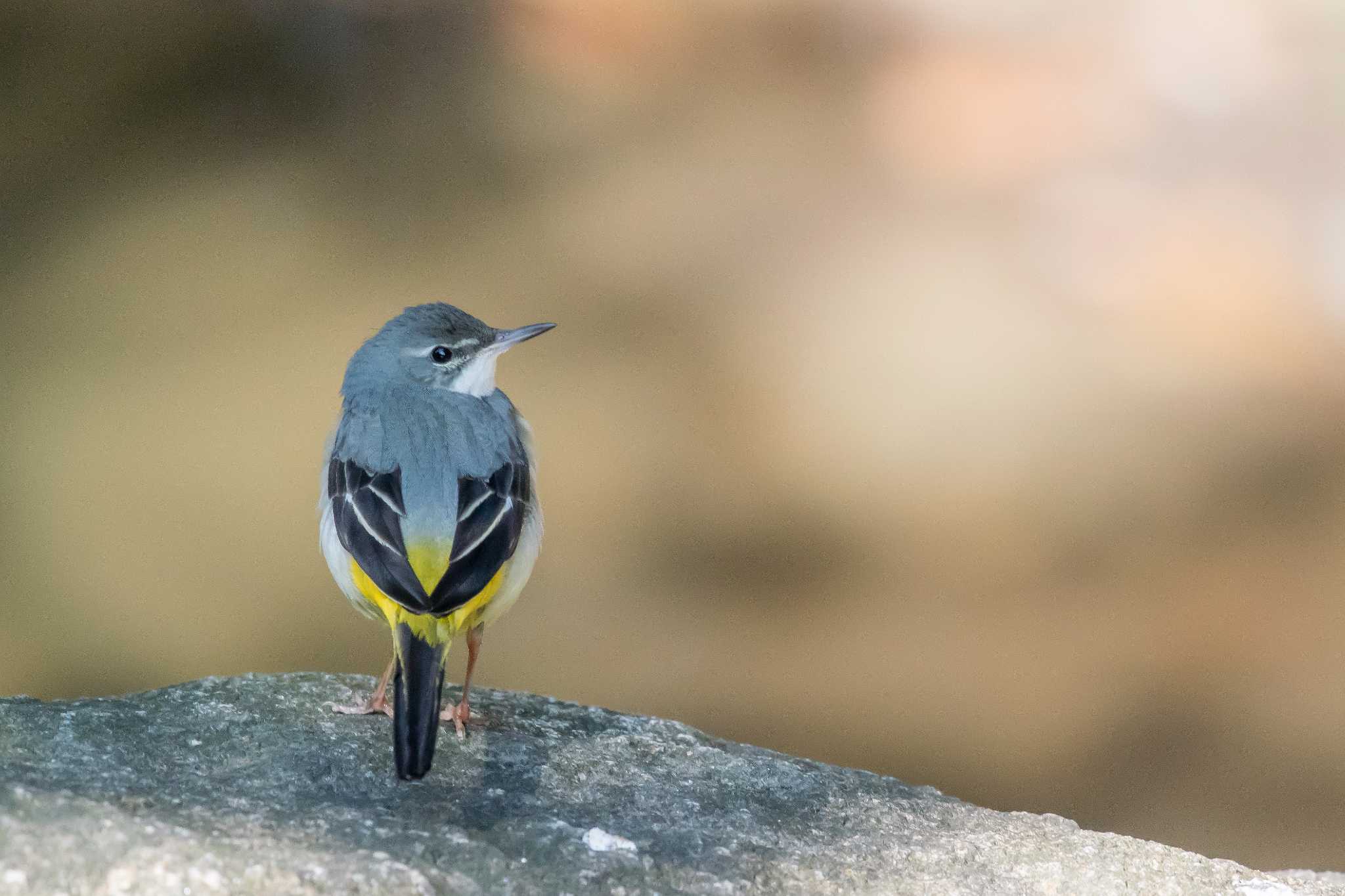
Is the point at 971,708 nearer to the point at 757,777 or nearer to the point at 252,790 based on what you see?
the point at 757,777

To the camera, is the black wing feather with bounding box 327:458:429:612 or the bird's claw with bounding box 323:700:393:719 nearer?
the black wing feather with bounding box 327:458:429:612

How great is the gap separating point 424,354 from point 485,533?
40.7 inches

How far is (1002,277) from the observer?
8328 millimetres

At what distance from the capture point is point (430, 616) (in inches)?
138

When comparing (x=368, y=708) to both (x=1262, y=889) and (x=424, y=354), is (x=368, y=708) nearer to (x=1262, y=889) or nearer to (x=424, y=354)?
(x=424, y=354)

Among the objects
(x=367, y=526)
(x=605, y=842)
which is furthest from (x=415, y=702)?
(x=367, y=526)

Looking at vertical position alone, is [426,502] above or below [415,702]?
above

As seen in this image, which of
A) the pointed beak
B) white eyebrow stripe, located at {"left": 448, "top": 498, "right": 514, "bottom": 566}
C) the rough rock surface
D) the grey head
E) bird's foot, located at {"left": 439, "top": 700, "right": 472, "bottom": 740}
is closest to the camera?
the rough rock surface

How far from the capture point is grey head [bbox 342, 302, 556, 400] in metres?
4.55

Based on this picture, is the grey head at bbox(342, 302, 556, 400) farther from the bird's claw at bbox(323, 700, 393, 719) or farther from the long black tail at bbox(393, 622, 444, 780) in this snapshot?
the long black tail at bbox(393, 622, 444, 780)

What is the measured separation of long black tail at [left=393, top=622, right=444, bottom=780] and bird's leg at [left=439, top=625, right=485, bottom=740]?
20.1 inches

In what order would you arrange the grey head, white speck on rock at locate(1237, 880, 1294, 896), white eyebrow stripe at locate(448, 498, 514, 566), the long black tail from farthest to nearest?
the grey head → white eyebrow stripe at locate(448, 498, 514, 566) → white speck on rock at locate(1237, 880, 1294, 896) → the long black tail

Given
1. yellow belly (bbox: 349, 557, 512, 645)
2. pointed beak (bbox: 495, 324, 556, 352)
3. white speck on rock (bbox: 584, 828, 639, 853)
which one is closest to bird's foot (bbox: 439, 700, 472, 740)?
yellow belly (bbox: 349, 557, 512, 645)

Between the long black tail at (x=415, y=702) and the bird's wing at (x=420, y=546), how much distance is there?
0.10 meters
